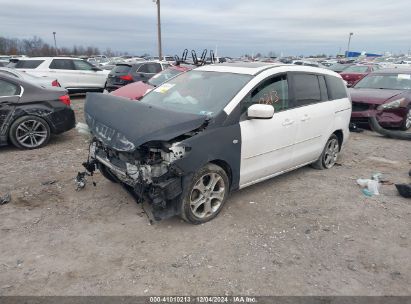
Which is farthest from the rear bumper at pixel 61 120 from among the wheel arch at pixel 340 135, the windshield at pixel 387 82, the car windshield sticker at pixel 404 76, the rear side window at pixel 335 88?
the car windshield sticker at pixel 404 76

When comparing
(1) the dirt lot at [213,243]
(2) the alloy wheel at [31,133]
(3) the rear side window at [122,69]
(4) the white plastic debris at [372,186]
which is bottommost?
(1) the dirt lot at [213,243]

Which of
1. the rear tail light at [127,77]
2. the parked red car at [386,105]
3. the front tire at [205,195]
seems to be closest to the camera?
the front tire at [205,195]

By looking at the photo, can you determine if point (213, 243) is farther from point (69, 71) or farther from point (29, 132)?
point (69, 71)

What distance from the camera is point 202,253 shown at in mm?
3436

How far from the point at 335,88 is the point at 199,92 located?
2.57 metres

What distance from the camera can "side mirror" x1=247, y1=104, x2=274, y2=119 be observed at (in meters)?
3.95

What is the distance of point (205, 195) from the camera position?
12.9 feet

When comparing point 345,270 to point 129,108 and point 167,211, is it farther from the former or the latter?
point 129,108

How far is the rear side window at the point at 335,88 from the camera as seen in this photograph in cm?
561

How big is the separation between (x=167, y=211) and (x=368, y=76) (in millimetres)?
8885

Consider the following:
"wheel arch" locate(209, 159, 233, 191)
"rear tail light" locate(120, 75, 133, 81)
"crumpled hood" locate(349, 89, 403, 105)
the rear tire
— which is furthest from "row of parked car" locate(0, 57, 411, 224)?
"rear tail light" locate(120, 75, 133, 81)

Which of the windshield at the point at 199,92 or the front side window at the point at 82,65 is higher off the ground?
the windshield at the point at 199,92

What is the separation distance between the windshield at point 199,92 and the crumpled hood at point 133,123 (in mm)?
473

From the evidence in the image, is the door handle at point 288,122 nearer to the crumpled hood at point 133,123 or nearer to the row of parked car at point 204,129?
the row of parked car at point 204,129
